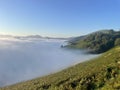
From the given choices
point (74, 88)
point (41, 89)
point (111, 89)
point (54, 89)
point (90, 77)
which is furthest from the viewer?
point (41, 89)

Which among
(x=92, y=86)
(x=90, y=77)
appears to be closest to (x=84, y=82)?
(x=90, y=77)

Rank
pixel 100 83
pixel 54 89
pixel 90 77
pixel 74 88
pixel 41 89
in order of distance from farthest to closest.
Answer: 1. pixel 41 89
2. pixel 54 89
3. pixel 90 77
4. pixel 74 88
5. pixel 100 83

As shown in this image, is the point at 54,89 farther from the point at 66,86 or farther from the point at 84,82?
the point at 84,82

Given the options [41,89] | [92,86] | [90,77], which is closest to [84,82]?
[90,77]

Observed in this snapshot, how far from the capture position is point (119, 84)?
62719 mm

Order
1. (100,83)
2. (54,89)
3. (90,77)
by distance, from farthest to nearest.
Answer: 1. (54,89)
2. (90,77)
3. (100,83)

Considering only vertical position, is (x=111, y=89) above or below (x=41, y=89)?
above

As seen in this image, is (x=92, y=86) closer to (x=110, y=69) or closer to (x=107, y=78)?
(x=107, y=78)

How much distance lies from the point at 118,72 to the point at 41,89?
33.9 m

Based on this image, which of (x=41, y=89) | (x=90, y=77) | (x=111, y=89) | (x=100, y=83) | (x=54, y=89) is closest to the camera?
(x=111, y=89)

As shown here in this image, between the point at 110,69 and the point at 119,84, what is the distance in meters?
29.9

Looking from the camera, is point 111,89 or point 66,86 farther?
point 66,86

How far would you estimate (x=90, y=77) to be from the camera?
93.4m

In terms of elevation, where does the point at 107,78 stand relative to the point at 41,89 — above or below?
above
